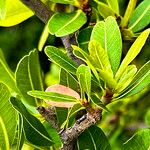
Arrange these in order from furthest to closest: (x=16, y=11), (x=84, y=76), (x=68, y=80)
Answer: (x=16, y=11)
(x=68, y=80)
(x=84, y=76)

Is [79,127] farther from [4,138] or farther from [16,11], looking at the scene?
[16,11]

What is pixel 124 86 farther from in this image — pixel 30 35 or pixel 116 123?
pixel 30 35

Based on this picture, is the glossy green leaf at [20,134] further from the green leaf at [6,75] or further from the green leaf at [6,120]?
the green leaf at [6,75]

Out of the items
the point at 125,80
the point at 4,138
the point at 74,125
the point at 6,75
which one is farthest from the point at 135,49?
the point at 6,75

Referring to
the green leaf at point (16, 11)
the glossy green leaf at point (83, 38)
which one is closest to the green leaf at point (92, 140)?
the glossy green leaf at point (83, 38)

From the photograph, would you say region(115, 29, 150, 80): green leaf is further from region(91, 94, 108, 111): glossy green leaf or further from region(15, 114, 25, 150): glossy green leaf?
region(15, 114, 25, 150): glossy green leaf
